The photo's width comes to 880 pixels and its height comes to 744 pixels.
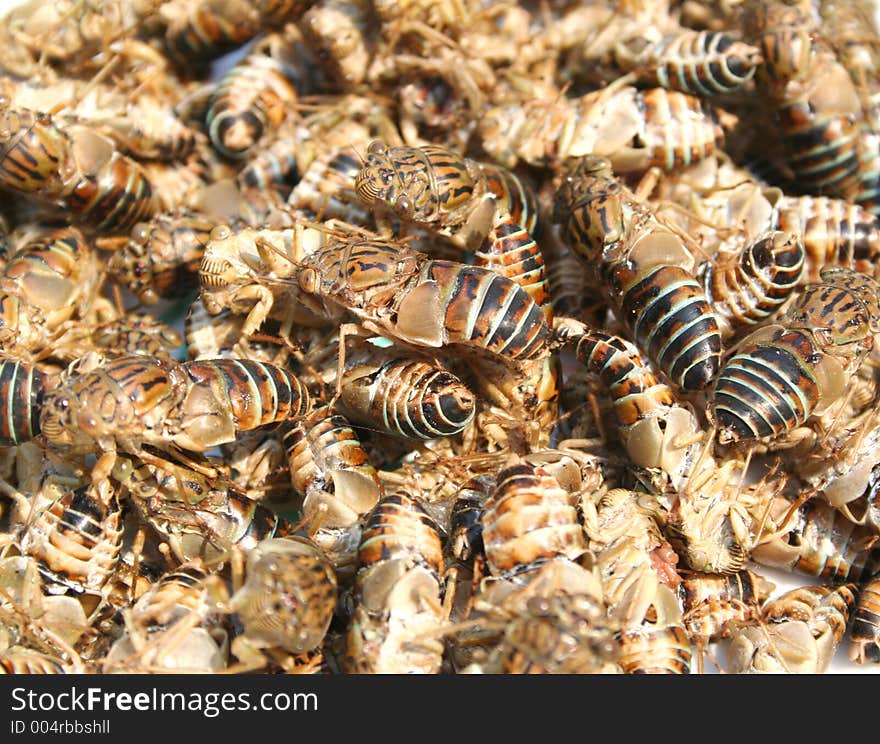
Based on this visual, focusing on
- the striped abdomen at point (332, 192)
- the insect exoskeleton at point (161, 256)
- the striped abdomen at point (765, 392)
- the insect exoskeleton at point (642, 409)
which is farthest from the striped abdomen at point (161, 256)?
the striped abdomen at point (765, 392)

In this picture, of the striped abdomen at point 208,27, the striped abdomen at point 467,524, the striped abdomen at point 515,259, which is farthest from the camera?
the striped abdomen at point 208,27

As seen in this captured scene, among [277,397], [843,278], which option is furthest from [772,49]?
[277,397]

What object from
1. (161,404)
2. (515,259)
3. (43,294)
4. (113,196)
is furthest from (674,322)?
(43,294)

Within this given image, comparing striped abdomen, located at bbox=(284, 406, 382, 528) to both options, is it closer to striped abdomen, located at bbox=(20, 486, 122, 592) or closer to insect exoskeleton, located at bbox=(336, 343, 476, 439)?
insect exoskeleton, located at bbox=(336, 343, 476, 439)

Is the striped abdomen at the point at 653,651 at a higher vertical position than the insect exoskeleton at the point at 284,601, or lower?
lower

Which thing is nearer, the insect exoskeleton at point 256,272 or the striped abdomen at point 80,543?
the striped abdomen at point 80,543

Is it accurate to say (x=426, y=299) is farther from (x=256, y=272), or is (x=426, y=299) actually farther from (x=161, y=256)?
(x=161, y=256)

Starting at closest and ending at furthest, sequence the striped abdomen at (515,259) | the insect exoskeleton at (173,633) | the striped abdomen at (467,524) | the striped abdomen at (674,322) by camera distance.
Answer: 1. the insect exoskeleton at (173,633)
2. the striped abdomen at (467,524)
3. the striped abdomen at (674,322)
4. the striped abdomen at (515,259)

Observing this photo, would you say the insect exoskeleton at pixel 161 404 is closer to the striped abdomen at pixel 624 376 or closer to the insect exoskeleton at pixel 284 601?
the insect exoskeleton at pixel 284 601
